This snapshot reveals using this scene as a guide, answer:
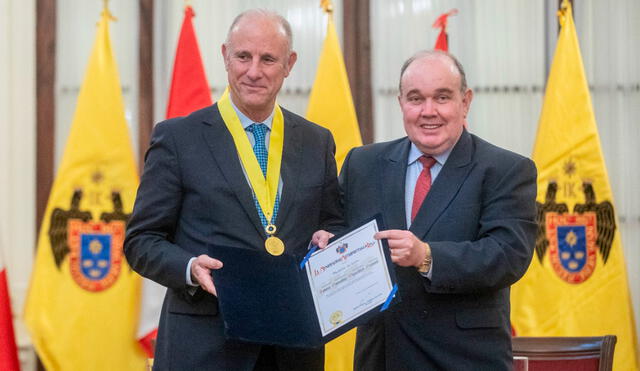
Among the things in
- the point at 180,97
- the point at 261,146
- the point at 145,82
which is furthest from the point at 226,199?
the point at 145,82

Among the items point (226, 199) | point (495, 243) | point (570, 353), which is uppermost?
point (226, 199)

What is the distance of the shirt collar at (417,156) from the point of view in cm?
231

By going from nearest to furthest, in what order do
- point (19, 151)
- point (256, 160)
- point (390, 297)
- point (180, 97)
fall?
1. point (390, 297)
2. point (256, 160)
3. point (180, 97)
4. point (19, 151)

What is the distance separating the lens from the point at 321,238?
2080mm

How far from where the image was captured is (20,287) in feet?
15.6

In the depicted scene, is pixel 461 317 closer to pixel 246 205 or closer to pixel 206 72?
pixel 246 205

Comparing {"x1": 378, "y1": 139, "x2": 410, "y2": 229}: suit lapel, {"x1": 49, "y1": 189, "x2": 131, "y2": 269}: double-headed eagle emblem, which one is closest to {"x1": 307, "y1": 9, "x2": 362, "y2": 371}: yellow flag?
{"x1": 49, "y1": 189, "x2": 131, "y2": 269}: double-headed eagle emblem

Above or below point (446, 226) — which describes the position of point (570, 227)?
below

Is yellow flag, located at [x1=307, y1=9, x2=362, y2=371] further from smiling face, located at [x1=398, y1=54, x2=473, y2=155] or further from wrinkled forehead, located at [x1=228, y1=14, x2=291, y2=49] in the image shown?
wrinkled forehead, located at [x1=228, y1=14, x2=291, y2=49]

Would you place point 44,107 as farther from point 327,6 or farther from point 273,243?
point 273,243

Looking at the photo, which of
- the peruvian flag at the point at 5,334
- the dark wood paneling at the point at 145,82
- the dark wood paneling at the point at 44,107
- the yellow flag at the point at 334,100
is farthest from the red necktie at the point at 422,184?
the dark wood paneling at the point at 44,107

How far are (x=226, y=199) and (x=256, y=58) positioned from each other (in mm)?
398

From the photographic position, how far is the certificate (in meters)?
2.00

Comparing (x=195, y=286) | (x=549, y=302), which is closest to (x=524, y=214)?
(x=195, y=286)
